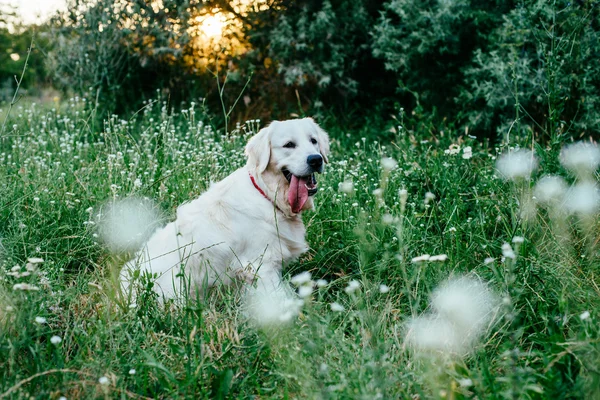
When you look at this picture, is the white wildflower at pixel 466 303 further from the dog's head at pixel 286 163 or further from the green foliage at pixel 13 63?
the green foliage at pixel 13 63

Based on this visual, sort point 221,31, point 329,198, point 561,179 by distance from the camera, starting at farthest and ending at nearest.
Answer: point 221,31 → point 329,198 → point 561,179

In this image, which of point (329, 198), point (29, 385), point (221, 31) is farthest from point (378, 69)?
point (29, 385)

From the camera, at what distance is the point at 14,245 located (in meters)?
3.09

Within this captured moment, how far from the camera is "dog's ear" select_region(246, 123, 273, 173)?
125 inches

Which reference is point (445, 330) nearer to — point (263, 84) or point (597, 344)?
point (597, 344)

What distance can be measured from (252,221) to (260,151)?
1.39ft

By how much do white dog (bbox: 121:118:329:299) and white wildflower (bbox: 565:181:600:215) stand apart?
4.63 ft

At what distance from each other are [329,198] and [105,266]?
5.33 feet

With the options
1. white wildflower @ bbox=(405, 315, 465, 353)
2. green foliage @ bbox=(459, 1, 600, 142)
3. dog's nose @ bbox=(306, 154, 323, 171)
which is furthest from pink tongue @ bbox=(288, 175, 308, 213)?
green foliage @ bbox=(459, 1, 600, 142)

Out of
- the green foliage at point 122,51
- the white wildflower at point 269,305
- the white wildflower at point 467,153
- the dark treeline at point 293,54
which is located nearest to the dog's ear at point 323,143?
the white wildflower at point 467,153

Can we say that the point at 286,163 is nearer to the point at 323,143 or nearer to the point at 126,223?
the point at 323,143

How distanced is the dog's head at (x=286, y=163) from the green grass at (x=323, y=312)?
38cm

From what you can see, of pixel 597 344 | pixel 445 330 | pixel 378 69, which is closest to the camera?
pixel 597 344

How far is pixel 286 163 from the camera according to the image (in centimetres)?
319
